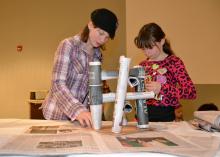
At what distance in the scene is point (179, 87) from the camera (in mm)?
1426

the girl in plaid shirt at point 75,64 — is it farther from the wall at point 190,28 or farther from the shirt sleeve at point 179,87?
the wall at point 190,28

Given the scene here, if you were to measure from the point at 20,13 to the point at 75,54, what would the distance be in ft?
8.46

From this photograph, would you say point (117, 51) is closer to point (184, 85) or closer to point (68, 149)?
point (184, 85)

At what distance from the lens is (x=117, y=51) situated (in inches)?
140

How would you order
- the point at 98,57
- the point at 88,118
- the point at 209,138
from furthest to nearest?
the point at 98,57 → the point at 88,118 → the point at 209,138

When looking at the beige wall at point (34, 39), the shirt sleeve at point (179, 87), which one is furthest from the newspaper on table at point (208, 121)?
the beige wall at point (34, 39)

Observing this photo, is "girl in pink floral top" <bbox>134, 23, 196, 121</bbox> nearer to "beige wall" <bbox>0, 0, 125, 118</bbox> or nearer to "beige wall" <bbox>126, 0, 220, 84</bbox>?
"beige wall" <bbox>126, 0, 220, 84</bbox>

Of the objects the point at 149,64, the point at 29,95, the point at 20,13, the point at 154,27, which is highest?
the point at 20,13

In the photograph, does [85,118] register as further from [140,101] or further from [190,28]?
[190,28]

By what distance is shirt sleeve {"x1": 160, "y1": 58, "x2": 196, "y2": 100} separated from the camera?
53.8 inches

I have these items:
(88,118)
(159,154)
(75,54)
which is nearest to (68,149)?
(159,154)

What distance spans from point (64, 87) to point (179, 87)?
0.52 meters

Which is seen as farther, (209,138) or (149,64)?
(149,64)

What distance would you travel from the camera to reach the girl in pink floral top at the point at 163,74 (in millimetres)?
1443
